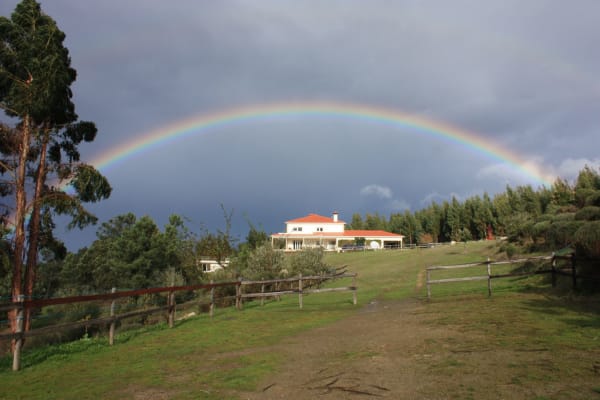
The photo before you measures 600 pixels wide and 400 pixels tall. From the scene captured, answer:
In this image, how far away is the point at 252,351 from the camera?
9117 mm

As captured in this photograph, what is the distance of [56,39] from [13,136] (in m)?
4.58

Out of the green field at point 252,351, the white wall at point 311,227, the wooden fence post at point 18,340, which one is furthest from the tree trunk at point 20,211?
the white wall at point 311,227

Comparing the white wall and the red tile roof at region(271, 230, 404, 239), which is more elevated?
the white wall

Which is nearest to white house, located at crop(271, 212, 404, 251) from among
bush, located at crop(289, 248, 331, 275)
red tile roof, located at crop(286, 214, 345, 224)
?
red tile roof, located at crop(286, 214, 345, 224)

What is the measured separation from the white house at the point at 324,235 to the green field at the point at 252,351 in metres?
62.8

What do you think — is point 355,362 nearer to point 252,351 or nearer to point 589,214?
point 252,351

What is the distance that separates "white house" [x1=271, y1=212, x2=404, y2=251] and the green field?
62.8 meters

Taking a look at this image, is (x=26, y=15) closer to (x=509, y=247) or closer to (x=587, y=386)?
(x=587, y=386)

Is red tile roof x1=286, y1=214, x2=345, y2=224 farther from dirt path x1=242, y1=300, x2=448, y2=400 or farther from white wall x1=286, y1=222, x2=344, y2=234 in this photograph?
dirt path x1=242, y1=300, x2=448, y2=400

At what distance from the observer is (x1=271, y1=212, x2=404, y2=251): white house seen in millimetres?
78562

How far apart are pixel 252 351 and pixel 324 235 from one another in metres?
70.7

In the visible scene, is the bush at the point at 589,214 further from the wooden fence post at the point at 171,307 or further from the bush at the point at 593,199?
the wooden fence post at the point at 171,307

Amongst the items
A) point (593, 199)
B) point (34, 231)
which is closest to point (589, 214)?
point (593, 199)

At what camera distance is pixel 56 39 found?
16.9m
